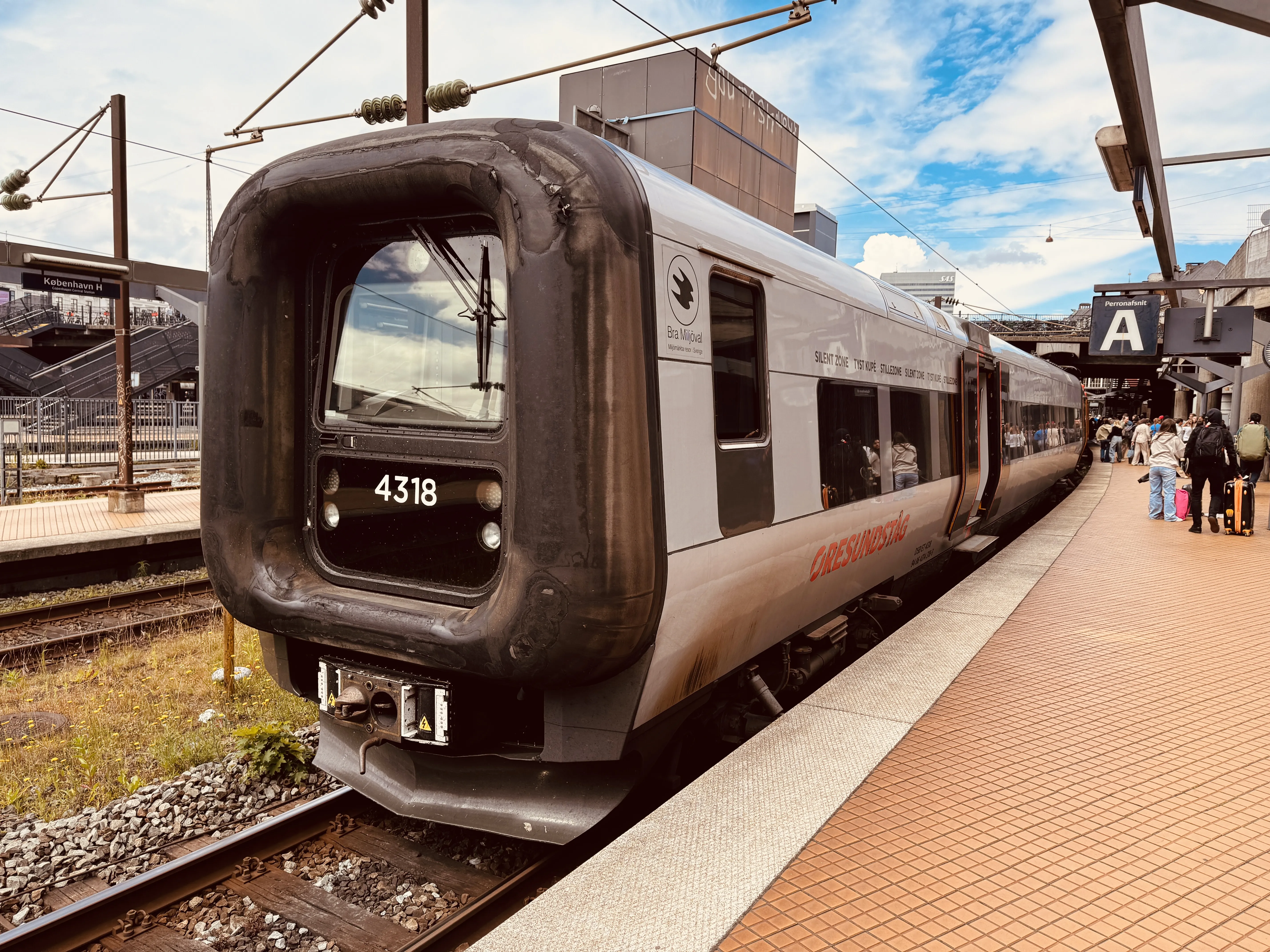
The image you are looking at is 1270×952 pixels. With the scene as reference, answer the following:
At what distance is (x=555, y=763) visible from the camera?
12.2 ft

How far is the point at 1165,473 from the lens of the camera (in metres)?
14.0

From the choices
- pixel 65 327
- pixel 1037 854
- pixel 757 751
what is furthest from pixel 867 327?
pixel 65 327

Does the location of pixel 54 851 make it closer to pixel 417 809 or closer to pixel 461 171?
pixel 417 809

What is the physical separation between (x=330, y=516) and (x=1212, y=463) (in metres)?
12.8

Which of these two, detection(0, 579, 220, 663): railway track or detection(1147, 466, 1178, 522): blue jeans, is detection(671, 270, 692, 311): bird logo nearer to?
detection(0, 579, 220, 663): railway track

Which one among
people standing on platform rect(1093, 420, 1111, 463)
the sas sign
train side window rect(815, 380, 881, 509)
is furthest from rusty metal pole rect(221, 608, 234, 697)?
people standing on platform rect(1093, 420, 1111, 463)

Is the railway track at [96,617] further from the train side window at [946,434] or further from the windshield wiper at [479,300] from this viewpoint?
the train side window at [946,434]

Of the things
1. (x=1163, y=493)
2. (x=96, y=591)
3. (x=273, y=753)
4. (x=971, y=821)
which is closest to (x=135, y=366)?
(x=96, y=591)

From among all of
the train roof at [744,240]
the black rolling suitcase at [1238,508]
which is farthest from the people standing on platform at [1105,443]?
the train roof at [744,240]

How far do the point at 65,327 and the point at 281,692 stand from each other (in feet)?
142

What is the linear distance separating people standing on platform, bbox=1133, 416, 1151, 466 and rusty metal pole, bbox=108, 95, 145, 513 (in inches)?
1086

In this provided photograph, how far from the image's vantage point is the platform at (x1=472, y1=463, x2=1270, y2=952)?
9.04 feet

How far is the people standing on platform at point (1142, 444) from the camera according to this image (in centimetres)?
2959

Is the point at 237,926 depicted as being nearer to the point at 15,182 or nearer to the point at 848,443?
the point at 848,443
